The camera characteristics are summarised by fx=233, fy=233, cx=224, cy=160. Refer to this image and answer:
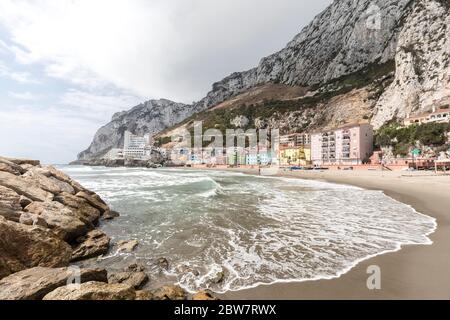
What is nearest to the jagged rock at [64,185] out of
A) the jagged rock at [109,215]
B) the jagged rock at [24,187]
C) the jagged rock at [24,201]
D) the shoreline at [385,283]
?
the jagged rock at [109,215]

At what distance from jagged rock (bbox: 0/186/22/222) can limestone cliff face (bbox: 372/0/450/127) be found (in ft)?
373

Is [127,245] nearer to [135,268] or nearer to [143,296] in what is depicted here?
[135,268]

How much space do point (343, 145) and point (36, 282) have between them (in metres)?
103

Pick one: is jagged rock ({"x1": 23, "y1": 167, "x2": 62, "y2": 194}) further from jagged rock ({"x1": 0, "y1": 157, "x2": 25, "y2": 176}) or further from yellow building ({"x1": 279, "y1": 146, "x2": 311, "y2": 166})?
yellow building ({"x1": 279, "y1": 146, "x2": 311, "y2": 166})

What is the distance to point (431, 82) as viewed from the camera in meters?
87.2

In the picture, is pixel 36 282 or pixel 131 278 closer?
pixel 36 282

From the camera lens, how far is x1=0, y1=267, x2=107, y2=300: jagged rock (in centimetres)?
499

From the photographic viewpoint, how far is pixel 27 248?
7168 millimetres

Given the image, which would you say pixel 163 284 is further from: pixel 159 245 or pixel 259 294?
pixel 159 245

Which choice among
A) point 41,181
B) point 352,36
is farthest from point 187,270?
point 352,36

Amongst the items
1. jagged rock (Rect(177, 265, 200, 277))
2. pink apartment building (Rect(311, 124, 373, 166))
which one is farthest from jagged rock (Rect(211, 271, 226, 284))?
pink apartment building (Rect(311, 124, 373, 166))

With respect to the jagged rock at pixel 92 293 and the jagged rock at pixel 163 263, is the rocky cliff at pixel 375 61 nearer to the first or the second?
the jagged rock at pixel 163 263

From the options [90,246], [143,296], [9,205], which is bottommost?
[90,246]

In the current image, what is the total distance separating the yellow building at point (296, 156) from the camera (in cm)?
10981
